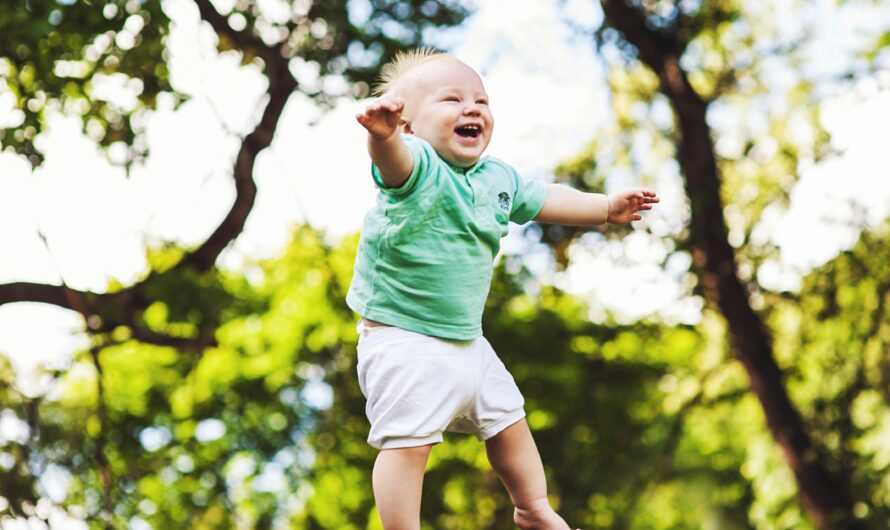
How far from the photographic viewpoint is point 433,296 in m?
2.00

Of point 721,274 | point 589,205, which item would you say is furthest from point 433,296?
point 721,274

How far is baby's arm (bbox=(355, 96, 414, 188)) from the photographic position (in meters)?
1.75

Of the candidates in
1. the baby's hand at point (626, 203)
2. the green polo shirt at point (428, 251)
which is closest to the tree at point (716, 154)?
the baby's hand at point (626, 203)

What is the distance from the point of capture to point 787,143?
812 centimetres

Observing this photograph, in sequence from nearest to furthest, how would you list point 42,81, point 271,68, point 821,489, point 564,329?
point 42,81 → point 271,68 → point 821,489 → point 564,329

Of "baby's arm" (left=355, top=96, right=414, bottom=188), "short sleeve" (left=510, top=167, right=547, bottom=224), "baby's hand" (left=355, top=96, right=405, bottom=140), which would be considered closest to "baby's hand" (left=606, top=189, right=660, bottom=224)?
"short sleeve" (left=510, top=167, right=547, bottom=224)

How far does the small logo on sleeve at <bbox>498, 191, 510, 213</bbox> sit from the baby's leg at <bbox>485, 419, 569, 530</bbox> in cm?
43

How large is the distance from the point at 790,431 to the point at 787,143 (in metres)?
2.19

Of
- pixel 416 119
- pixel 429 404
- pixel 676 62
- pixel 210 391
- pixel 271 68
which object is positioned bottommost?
pixel 210 391

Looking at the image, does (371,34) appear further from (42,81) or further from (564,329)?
(564,329)

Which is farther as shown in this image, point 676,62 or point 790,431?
point 790,431

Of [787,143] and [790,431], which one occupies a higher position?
[787,143]

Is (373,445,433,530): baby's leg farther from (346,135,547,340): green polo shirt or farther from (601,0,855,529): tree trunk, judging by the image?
(601,0,855,529): tree trunk

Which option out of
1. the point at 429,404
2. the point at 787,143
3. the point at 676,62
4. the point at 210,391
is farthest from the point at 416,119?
the point at 210,391
